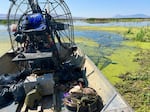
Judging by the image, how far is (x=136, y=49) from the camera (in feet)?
44.4

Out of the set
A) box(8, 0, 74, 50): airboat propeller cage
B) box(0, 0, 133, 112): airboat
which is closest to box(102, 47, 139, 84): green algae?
box(0, 0, 133, 112): airboat

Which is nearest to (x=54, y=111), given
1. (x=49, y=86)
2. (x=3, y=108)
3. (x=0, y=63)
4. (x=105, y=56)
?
(x=49, y=86)

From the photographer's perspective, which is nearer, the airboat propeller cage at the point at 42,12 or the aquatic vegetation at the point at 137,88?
the airboat propeller cage at the point at 42,12

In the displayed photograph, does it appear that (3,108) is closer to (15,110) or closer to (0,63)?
(15,110)

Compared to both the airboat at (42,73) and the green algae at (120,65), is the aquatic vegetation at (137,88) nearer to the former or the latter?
the green algae at (120,65)

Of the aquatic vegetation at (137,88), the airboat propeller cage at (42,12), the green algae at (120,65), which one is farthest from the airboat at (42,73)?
the green algae at (120,65)

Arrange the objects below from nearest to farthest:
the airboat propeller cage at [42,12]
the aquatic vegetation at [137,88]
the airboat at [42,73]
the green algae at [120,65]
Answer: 1. the airboat at [42,73]
2. the airboat propeller cage at [42,12]
3. the aquatic vegetation at [137,88]
4. the green algae at [120,65]

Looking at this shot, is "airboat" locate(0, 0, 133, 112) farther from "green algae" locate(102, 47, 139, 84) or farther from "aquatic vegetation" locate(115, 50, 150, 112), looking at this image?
"green algae" locate(102, 47, 139, 84)

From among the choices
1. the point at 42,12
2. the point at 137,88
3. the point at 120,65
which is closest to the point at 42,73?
the point at 42,12

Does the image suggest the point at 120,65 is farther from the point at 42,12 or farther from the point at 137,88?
the point at 42,12

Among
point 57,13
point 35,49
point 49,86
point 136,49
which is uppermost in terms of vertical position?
point 57,13

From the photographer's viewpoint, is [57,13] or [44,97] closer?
[44,97]

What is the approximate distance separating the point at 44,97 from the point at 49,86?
1.02 feet

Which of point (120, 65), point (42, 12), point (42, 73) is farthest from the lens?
point (120, 65)
